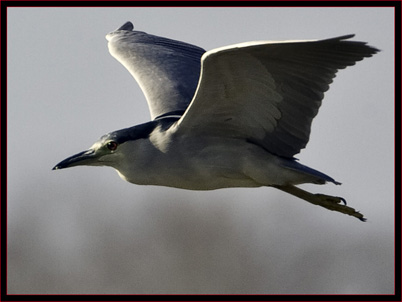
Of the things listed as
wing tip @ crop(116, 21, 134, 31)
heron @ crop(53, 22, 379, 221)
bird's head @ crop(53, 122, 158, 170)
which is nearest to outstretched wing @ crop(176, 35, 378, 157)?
heron @ crop(53, 22, 379, 221)

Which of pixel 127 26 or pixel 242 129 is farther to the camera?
pixel 127 26

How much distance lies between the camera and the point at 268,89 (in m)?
7.55

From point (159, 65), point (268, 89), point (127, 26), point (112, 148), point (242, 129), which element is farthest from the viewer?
point (127, 26)

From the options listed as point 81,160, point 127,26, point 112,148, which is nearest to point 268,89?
point 112,148

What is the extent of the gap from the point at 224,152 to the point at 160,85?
5.37 ft

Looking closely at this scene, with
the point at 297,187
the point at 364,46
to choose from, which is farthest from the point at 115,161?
the point at 364,46

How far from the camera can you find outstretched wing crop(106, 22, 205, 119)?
30.0 feet

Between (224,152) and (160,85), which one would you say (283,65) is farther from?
(160,85)

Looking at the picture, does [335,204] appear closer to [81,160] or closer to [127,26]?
[81,160]

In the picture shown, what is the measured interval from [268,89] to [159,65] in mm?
2419

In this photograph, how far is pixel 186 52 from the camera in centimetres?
1034

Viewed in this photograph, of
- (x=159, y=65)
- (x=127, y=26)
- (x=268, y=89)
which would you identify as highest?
(x=127, y=26)

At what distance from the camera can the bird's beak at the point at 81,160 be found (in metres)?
8.11

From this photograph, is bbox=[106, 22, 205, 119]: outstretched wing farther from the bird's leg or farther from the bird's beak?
the bird's leg
